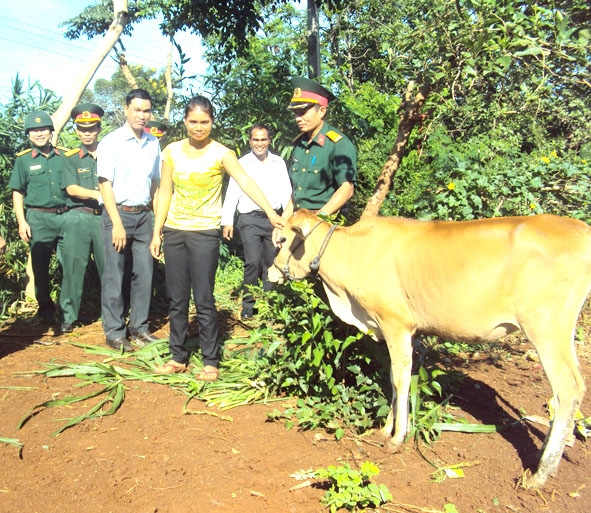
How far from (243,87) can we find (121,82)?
39.9 m

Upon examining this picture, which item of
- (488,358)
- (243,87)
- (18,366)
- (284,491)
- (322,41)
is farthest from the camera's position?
(322,41)

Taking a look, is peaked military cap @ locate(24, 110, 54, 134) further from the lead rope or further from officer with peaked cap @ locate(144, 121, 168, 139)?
the lead rope

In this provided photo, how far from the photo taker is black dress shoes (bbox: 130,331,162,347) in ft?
20.1

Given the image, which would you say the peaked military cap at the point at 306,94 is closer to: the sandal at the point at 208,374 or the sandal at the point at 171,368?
the sandal at the point at 208,374

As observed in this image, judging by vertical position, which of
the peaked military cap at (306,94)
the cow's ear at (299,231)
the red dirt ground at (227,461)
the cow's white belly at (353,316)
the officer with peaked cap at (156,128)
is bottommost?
the red dirt ground at (227,461)

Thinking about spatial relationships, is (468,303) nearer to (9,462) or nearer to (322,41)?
(9,462)

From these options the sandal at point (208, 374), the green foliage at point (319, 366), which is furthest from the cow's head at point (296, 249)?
the sandal at point (208, 374)

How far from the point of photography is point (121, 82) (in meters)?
45.0

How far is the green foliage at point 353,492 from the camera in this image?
131 inches

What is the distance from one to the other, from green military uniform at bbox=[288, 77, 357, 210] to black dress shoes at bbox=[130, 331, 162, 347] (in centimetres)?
214

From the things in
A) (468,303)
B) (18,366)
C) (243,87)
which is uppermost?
(243,87)

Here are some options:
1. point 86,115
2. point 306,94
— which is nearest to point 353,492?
point 306,94

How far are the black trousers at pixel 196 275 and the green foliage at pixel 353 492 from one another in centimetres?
196

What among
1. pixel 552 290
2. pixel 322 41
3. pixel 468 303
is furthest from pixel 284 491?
pixel 322 41
